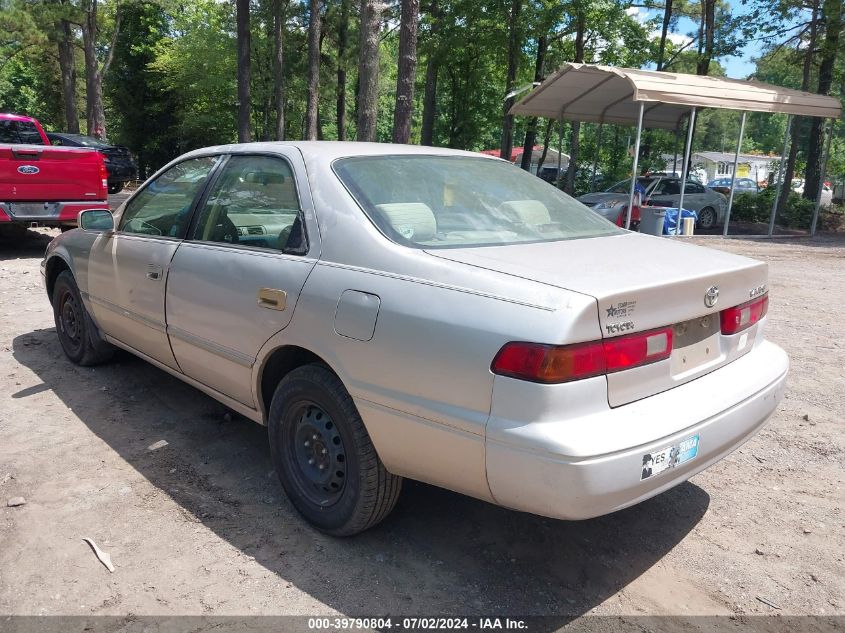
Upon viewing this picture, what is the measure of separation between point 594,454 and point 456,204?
55.5 inches

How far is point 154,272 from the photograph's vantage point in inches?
152

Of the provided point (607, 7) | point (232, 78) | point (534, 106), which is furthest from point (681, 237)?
point (232, 78)

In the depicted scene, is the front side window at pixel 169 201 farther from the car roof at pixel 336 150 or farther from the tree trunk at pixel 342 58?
the tree trunk at pixel 342 58

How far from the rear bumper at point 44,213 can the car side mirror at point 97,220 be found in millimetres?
5014

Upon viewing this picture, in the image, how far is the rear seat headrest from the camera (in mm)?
2842

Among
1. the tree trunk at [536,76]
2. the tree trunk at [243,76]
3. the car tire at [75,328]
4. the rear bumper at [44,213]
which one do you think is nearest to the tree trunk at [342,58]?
the tree trunk at [536,76]

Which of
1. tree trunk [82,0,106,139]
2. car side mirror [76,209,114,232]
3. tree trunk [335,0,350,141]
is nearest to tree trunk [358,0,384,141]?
car side mirror [76,209,114,232]

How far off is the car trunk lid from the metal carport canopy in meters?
11.2

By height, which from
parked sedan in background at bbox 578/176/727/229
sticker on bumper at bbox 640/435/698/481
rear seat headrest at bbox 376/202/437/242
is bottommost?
sticker on bumper at bbox 640/435/698/481

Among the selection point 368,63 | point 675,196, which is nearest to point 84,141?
point 368,63

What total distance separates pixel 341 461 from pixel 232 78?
31.3 meters

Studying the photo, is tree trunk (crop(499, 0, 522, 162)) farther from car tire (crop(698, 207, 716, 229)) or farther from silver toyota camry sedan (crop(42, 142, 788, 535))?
silver toyota camry sedan (crop(42, 142, 788, 535))

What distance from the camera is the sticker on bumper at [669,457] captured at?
91.4 inches

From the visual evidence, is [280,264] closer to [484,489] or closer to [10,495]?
[484,489]
